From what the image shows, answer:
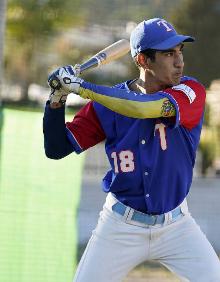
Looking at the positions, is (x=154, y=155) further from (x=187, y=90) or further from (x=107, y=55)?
(x=107, y=55)

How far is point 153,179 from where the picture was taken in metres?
4.35

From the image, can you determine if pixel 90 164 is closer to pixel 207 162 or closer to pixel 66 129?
pixel 207 162

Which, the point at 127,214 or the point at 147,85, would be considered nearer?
the point at 127,214

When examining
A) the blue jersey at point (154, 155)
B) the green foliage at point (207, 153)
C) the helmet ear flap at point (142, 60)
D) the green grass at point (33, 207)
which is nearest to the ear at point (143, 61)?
the helmet ear flap at point (142, 60)

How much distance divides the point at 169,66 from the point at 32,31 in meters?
6.03

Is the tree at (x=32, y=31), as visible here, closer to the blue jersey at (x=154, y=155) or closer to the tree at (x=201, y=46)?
the tree at (x=201, y=46)

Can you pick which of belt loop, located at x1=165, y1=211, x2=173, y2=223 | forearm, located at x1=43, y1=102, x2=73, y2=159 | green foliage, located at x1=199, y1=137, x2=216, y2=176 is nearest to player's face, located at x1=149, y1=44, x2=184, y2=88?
forearm, located at x1=43, y1=102, x2=73, y2=159

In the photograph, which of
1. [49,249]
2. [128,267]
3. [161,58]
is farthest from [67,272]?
[161,58]

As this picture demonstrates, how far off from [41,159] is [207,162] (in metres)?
4.04

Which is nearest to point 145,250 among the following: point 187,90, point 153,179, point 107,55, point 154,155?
point 153,179

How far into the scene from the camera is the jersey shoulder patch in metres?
4.29

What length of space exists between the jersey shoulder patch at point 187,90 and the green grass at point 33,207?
1473mm

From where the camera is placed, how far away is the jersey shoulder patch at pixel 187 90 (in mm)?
4289

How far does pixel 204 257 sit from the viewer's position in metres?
4.31
